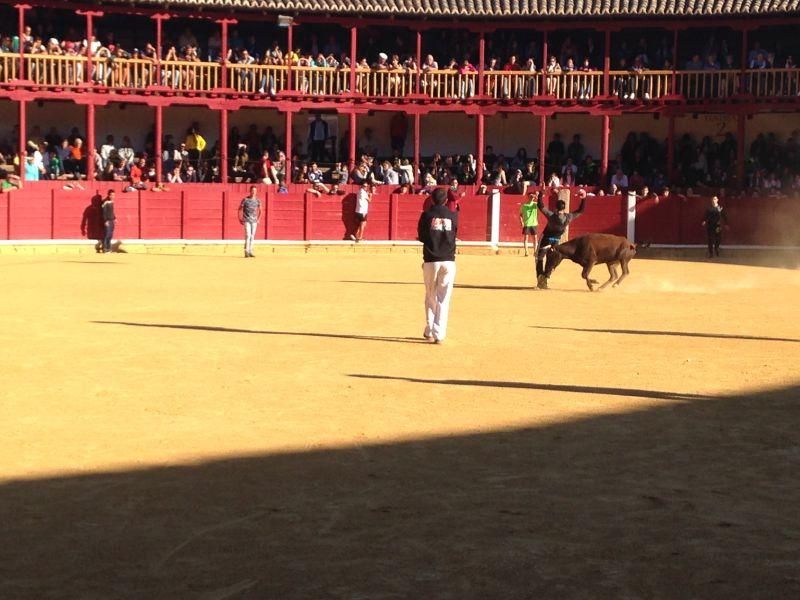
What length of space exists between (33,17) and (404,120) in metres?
9.97

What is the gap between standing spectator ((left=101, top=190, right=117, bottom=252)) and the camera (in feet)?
104

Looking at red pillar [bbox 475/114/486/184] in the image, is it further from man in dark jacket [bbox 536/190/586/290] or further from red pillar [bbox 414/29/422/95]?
man in dark jacket [bbox 536/190/586/290]

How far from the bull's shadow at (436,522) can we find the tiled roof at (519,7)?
28.5 meters

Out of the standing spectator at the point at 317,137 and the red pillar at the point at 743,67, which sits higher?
the red pillar at the point at 743,67

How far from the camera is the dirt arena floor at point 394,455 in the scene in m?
5.99

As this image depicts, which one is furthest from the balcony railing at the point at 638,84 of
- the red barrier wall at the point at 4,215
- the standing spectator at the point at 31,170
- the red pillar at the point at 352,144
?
the red barrier wall at the point at 4,215

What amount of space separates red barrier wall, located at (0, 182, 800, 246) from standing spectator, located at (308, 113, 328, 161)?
273 centimetres

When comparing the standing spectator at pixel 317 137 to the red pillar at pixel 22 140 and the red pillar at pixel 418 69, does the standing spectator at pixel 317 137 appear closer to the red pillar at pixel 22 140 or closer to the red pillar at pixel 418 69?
the red pillar at pixel 418 69

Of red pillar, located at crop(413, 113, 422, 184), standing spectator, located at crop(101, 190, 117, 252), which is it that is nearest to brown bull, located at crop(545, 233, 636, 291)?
standing spectator, located at crop(101, 190, 117, 252)

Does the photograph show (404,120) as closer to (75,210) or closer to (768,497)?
(75,210)

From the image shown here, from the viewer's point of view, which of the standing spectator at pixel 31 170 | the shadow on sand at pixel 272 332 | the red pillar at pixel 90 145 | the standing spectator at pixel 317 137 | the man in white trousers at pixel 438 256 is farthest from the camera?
the standing spectator at pixel 317 137

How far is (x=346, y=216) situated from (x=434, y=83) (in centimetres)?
493

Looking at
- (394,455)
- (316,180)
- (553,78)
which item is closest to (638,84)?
(553,78)

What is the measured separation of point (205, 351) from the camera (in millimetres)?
13219
